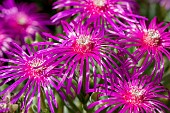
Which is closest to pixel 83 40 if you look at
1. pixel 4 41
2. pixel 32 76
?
pixel 32 76

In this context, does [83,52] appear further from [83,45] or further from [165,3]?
[165,3]

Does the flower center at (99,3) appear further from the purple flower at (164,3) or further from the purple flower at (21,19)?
the purple flower at (164,3)

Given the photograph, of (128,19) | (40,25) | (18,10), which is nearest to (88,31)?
(128,19)

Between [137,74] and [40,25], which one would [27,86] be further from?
[40,25]

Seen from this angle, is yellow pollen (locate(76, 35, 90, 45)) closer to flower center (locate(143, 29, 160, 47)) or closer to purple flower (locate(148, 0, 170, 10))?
flower center (locate(143, 29, 160, 47))

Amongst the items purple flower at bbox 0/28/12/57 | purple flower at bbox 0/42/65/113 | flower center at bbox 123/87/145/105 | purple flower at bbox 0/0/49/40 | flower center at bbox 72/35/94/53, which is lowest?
flower center at bbox 123/87/145/105

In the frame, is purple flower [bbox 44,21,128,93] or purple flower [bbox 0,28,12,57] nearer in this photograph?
purple flower [bbox 44,21,128,93]

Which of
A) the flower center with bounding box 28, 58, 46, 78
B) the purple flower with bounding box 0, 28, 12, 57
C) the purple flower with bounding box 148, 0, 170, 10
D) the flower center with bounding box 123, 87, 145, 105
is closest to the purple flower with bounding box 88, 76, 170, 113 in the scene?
the flower center with bounding box 123, 87, 145, 105

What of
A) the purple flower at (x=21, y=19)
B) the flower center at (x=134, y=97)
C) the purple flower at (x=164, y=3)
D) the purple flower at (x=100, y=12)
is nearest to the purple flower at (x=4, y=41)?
the purple flower at (x=21, y=19)
